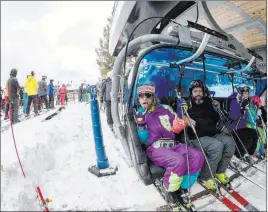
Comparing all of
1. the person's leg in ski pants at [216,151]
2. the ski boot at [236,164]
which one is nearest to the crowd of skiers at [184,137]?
the person's leg in ski pants at [216,151]

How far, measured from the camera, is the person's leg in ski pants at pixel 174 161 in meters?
2.68

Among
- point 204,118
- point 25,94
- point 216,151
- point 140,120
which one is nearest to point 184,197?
point 216,151

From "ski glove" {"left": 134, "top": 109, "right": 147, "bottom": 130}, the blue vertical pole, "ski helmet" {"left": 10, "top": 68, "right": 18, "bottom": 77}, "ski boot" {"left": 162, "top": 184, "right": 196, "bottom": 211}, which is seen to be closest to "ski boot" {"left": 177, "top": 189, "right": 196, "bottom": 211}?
"ski boot" {"left": 162, "top": 184, "right": 196, "bottom": 211}

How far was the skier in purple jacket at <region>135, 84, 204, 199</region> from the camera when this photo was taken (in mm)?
2697

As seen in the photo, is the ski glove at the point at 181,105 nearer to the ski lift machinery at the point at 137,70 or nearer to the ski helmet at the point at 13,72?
the ski lift machinery at the point at 137,70

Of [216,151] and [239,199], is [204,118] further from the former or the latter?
[239,199]

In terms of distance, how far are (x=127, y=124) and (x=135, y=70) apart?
2.46ft

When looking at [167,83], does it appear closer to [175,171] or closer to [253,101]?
[175,171]

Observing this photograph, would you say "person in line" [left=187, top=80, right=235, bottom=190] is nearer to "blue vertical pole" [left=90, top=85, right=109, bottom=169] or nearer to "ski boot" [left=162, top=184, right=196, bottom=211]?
"ski boot" [left=162, top=184, right=196, bottom=211]

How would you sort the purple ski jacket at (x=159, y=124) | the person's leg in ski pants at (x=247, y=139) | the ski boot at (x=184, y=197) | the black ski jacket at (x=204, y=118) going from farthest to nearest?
the person's leg in ski pants at (x=247, y=139)
the black ski jacket at (x=204, y=118)
the purple ski jacket at (x=159, y=124)
the ski boot at (x=184, y=197)

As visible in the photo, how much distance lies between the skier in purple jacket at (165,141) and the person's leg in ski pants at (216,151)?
302 millimetres

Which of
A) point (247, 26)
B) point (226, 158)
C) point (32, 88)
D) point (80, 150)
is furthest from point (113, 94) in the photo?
point (32, 88)

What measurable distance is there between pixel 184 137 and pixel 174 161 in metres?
0.62

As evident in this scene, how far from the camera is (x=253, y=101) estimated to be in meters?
4.96
